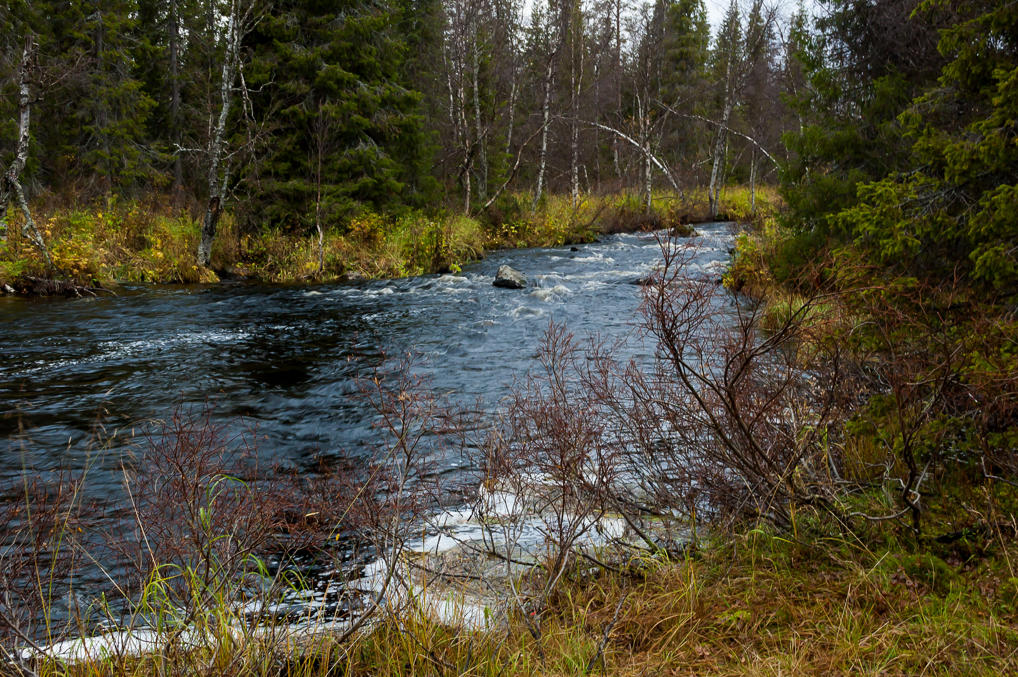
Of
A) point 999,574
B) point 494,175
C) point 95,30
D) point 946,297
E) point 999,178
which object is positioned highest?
point 95,30

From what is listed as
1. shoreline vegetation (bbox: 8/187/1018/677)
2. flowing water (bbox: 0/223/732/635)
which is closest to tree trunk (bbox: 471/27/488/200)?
flowing water (bbox: 0/223/732/635)

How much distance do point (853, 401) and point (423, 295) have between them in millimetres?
9862

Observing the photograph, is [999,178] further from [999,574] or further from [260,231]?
[260,231]

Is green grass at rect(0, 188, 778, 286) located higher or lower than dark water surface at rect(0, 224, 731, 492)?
higher

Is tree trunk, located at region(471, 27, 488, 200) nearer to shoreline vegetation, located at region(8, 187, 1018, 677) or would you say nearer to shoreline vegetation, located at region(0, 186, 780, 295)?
shoreline vegetation, located at region(0, 186, 780, 295)

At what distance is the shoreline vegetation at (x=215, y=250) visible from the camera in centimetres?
1214

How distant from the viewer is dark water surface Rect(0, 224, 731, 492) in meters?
5.92

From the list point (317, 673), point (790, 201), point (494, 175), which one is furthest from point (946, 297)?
point (494, 175)

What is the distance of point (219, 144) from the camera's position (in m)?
14.3

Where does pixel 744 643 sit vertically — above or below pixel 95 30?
below

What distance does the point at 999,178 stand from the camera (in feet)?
12.9

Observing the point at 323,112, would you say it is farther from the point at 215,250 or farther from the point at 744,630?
the point at 744,630

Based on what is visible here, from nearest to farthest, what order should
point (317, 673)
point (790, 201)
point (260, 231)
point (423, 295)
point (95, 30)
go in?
point (317, 673) < point (790, 201) < point (423, 295) < point (260, 231) < point (95, 30)

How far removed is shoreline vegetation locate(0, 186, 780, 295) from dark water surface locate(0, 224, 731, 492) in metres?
0.94
